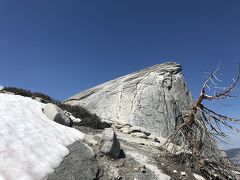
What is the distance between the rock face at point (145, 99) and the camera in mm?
22948

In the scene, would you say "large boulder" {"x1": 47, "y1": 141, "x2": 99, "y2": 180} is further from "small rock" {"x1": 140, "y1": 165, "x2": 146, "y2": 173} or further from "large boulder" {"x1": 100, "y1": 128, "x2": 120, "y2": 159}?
"small rock" {"x1": 140, "y1": 165, "x2": 146, "y2": 173}

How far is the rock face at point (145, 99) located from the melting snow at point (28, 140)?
985 cm

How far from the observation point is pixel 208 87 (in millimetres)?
12094

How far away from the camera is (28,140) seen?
9305 mm

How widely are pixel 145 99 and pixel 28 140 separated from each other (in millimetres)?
16427

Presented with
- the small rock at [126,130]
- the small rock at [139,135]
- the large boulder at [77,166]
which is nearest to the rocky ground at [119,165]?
the large boulder at [77,166]

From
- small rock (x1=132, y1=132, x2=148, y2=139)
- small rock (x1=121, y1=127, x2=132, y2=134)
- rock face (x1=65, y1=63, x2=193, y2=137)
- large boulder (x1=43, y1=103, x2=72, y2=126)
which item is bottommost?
large boulder (x1=43, y1=103, x2=72, y2=126)

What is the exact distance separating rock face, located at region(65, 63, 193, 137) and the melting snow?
9850 millimetres


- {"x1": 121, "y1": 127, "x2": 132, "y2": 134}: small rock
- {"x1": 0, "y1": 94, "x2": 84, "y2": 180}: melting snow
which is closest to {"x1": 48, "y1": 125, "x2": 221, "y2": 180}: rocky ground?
{"x1": 0, "y1": 94, "x2": 84, "y2": 180}: melting snow

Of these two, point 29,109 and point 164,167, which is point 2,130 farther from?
point 164,167

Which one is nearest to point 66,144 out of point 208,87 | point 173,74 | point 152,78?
point 208,87

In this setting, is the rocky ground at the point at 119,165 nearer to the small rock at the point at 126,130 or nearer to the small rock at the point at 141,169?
the small rock at the point at 141,169

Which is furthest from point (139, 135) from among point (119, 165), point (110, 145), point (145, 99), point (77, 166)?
point (145, 99)

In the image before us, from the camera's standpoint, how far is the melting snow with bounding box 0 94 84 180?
7.64 meters
